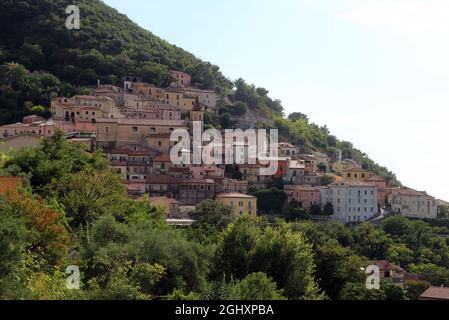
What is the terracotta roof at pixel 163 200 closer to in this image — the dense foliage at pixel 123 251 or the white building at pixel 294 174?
the white building at pixel 294 174

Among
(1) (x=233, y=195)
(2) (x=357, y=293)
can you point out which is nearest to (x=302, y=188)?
(1) (x=233, y=195)

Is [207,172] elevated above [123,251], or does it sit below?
above

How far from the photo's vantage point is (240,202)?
68062mm

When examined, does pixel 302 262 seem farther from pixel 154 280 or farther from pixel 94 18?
pixel 94 18

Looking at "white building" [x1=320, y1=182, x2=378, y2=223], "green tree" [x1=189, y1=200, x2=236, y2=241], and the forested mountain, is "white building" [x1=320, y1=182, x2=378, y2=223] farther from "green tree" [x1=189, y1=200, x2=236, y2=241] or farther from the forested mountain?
"green tree" [x1=189, y1=200, x2=236, y2=241]

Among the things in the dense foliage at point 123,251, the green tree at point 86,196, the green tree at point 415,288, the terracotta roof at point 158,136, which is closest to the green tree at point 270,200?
the terracotta roof at point 158,136

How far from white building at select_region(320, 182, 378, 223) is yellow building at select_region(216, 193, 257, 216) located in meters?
9.23

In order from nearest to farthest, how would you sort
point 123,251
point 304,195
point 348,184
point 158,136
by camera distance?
point 123,251 < point 158,136 < point 304,195 < point 348,184

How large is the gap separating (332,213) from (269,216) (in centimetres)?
721

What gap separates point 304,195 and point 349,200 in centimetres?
442

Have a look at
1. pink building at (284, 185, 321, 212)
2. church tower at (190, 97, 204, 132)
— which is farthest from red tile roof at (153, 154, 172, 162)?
pink building at (284, 185, 321, 212)

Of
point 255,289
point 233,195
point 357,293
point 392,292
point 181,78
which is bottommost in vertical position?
point 392,292

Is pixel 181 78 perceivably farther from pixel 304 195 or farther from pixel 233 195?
pixel 233 195
